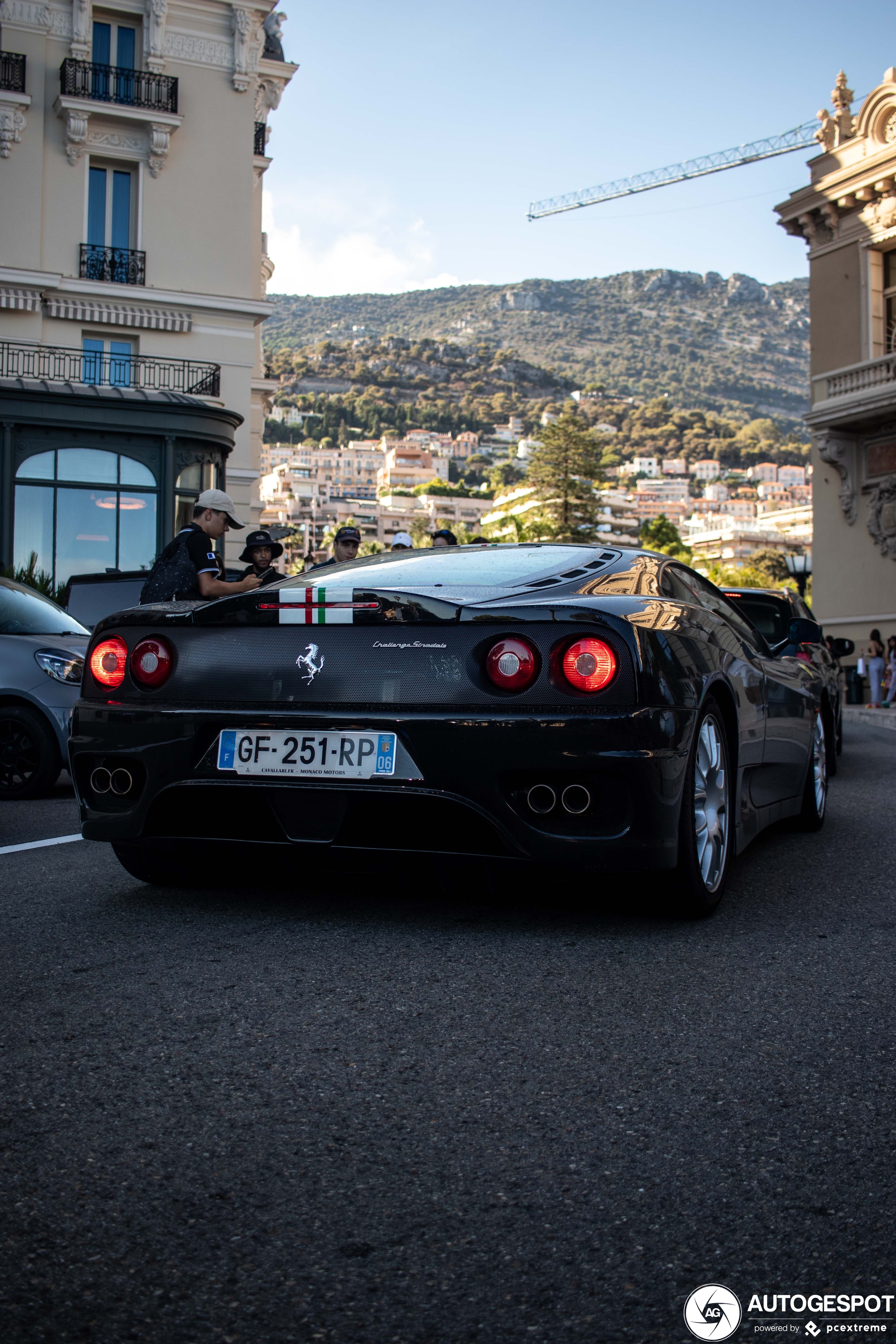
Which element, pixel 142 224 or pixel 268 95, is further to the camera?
pixel 268 95

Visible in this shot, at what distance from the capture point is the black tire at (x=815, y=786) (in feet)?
20.4

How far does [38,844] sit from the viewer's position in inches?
231

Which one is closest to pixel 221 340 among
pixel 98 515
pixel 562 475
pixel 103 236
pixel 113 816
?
pixel 103 236

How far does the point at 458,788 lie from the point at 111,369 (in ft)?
89.3

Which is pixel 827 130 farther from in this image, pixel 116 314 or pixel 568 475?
pixel 568 475

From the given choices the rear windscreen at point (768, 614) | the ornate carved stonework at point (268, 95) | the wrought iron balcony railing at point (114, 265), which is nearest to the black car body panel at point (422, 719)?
the rear windscreen at point (768, 614)

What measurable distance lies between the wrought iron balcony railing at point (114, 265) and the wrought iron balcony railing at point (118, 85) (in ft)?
10.3

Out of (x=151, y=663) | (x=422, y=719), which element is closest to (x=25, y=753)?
(x=151, y=663)

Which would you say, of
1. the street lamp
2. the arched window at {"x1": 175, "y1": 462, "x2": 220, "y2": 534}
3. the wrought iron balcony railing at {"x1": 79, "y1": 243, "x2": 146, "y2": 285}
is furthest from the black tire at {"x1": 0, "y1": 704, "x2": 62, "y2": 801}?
the street lamp

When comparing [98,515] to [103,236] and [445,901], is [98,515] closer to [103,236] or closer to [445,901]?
[103,236]

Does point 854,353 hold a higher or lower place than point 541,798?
higher

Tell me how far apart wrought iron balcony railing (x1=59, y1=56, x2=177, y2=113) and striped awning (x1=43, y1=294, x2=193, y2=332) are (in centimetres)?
442

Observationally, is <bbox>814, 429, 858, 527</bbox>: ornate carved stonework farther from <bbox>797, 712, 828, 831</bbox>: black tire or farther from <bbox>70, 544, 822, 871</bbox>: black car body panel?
<bbox>70, 544, 822, 871</bbox>: black car body panel

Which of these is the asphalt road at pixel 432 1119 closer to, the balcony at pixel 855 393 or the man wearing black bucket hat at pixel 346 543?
the man wearing black bucket hat at pixel 346 543
